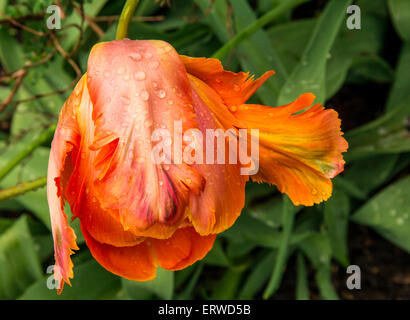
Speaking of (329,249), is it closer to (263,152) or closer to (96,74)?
(263,152)

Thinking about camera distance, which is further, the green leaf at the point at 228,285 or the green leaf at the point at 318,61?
the green leaf at the point at 228,285

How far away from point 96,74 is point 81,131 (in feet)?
0.17

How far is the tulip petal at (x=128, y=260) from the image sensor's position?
0.45 m

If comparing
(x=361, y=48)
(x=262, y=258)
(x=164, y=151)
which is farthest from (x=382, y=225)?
(x=164, y=151)

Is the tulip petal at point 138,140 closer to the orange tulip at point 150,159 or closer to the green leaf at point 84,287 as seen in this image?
the orange tulip at point 150,159

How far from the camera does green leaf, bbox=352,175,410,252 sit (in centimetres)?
89

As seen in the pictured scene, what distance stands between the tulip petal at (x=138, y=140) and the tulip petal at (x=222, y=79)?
4 centimetres

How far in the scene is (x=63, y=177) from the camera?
0.40m

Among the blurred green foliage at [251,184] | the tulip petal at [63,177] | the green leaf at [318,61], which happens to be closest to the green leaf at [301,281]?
the blurred green foliage at [251,184]

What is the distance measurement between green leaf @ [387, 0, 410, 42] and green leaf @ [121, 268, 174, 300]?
658 millimetres

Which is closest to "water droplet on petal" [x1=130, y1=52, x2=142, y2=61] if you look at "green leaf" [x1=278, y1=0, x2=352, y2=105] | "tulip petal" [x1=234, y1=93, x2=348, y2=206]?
"tulip petal" [x1=234, y1=93, x2=348, y2=206]

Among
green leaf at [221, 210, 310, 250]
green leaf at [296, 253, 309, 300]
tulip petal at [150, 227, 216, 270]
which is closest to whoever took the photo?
tulip petal at [150, 227, 216, 270]

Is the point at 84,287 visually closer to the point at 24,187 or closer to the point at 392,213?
the point at 24,187

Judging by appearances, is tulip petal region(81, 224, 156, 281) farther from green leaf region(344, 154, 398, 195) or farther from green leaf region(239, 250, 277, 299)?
green leaf region(344, 154, 398, 195)
